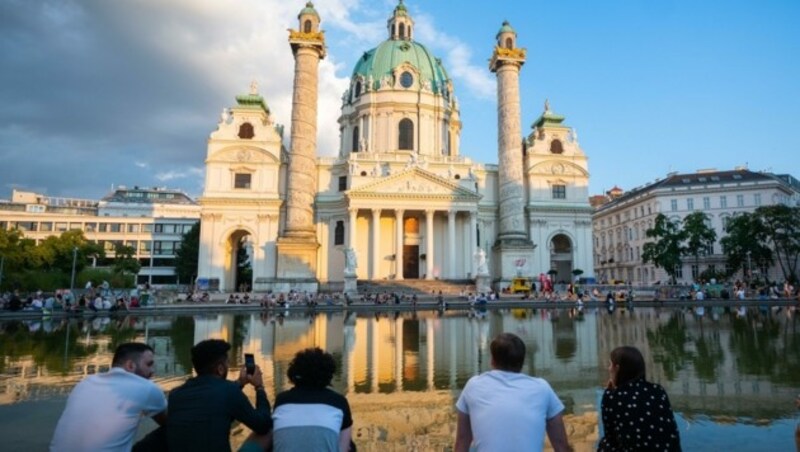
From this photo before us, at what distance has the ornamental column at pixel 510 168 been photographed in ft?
157

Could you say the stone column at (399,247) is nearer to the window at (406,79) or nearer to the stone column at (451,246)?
the stone column at (451,246)

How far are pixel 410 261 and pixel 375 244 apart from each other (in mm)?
4723

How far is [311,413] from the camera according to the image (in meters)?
3.17

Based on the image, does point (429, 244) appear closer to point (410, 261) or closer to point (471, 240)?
point (410, 261)

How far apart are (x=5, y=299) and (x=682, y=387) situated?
3287 centimetres

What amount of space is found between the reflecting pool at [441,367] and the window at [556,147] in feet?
124

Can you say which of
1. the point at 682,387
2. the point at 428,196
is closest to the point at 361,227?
the point at 428,196

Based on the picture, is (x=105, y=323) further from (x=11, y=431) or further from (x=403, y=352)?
(x=11, y=431)

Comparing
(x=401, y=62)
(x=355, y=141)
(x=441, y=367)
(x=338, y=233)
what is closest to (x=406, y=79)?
(x=401, y=62)

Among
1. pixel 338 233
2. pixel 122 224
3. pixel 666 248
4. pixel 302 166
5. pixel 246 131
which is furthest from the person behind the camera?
pixel 122 224

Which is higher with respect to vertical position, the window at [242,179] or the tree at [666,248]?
the window at [242,179]

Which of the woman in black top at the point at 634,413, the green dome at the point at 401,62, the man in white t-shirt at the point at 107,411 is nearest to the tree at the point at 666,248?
the green dome at the point at 401,62

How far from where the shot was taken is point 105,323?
22031mm

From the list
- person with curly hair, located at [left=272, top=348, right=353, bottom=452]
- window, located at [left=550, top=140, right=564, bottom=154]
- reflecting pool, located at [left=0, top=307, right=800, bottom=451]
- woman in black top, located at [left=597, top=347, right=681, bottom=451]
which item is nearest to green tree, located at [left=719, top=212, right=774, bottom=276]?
window, located at [left=550, top=140, right=564, bottom=154]
